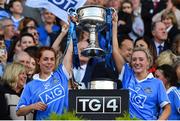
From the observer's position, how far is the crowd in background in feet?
27.5

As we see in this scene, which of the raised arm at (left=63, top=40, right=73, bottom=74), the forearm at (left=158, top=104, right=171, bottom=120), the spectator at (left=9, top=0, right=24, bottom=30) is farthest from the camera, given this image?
the spectator at (left=9, top=0, right=24, bottom=30)

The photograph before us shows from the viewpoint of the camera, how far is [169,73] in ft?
29.9

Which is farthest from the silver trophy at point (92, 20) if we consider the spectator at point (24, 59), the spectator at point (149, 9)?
the spectator at point (149, 9)

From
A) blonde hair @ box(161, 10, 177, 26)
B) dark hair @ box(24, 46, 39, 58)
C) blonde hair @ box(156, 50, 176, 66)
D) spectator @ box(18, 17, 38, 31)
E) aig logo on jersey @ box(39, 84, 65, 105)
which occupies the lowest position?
aig logo on jersey @ box(39, 84, 65, 105)

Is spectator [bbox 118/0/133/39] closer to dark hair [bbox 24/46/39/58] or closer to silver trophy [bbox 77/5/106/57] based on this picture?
dark hair [bbox 24/46/39/58]

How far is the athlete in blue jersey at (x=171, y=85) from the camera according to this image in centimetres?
877

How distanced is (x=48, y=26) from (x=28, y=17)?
1.19ft

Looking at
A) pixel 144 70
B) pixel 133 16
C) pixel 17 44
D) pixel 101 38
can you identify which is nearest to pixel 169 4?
pixel 133 16

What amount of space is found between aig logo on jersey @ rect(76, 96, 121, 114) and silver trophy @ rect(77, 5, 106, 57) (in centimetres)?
132

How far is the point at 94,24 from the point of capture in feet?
27.3

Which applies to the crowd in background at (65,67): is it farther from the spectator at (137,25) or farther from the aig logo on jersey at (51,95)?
the spectator at (137,25)

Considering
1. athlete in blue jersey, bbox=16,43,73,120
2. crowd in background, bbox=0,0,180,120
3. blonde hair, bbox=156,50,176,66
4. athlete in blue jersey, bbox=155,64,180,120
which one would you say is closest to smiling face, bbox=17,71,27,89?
crowd in background, bbox=0,0,180,120

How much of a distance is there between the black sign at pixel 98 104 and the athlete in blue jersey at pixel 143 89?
1.26m

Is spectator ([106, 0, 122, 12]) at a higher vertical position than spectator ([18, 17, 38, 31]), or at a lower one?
higher
